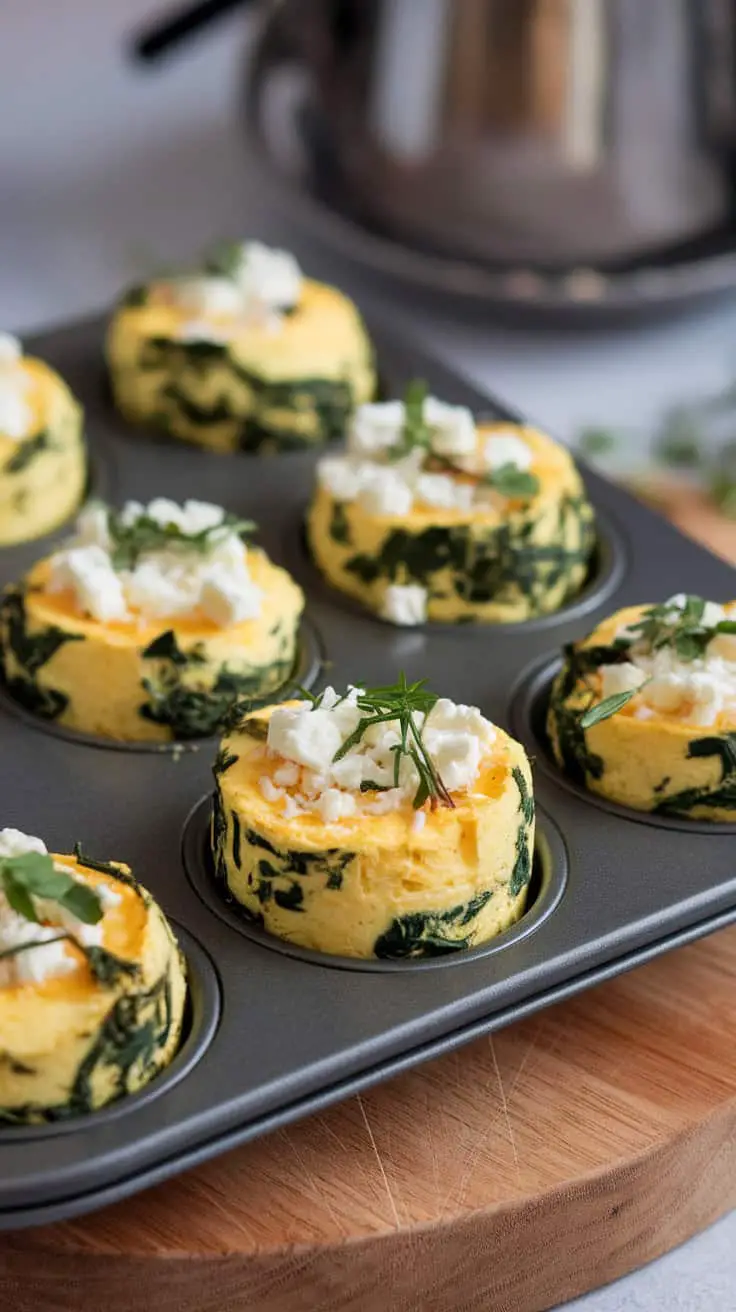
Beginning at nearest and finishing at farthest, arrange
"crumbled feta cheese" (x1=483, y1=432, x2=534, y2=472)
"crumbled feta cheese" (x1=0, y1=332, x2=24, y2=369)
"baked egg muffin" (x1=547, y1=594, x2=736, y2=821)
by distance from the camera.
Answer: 1. "baked egg muffin" (x1=547, y1=594, x2=736, y2=821)
2. "crumbled feta cheese" (x1=483, y1=432, x2=534, y2=472)
3. "crumbled feta cheese" (x1=0, y1=332, x2=24, y2=369)

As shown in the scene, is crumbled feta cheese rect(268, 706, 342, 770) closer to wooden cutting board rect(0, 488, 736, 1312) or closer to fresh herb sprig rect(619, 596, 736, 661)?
Result: wooden cutting board rect(0, 488, 736, 1312)

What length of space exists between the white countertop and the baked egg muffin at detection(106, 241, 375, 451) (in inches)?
31.0

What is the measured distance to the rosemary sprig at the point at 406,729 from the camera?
3.05 m

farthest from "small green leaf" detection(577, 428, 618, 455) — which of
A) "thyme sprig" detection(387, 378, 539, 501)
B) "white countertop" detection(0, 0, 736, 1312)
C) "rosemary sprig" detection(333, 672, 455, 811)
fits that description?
"rosemary sprig" detection(333, 672, 455, 811)

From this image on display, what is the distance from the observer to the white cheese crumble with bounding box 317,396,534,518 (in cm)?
393

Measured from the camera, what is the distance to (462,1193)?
2.95m

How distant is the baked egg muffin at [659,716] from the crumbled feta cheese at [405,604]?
43 centimetres

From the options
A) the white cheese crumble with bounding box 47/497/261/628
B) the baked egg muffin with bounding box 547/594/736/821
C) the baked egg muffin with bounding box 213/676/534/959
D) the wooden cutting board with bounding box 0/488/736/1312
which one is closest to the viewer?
the wooden cutting board with bounding box 0/488/736/1312

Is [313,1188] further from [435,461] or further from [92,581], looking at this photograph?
[435,461]

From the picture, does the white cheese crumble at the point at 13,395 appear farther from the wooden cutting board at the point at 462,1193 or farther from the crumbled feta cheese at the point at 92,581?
the wooden cutting board at the point at 462,1193

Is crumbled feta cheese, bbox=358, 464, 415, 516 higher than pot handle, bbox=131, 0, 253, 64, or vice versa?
pot handle, bbox=131, 0, 253, 64

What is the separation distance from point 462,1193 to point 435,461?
1616 millimetres

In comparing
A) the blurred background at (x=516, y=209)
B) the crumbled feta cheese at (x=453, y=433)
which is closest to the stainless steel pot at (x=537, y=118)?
the blurred background at (x=516, y=209)

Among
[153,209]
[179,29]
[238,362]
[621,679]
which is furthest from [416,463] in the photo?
[153,209]
